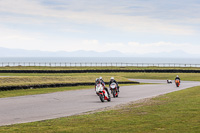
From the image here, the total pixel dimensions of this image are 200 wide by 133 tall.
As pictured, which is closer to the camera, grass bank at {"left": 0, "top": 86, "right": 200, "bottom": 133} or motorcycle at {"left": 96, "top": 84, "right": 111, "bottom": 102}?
grass bank at {"left": 0, "top": 86, "right": 200, "bottom": 133}

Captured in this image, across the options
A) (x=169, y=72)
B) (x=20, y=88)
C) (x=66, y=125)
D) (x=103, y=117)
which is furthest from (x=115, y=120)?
(x=169, y=72)

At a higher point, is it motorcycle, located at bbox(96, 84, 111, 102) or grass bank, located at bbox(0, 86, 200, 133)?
motorcycle, located at bbox(96, 84, 111, 102)

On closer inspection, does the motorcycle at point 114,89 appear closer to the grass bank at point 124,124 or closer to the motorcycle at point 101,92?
the motorcycle at point 101,92

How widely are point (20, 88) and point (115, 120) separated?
2119 cm

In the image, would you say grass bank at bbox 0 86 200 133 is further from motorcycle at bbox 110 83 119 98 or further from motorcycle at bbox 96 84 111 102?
motorcycle at bbox 110 83 119 98

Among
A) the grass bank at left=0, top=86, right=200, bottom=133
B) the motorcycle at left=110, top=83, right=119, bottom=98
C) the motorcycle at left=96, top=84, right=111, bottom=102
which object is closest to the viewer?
the grass bank at left=0, top=86, right=200, bottom=133

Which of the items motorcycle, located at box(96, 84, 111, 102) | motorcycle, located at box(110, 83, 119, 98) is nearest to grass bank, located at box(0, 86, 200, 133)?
motorcycle, located at box(96, 84, 111, 102)

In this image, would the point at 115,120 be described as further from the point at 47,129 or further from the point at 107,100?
the point at 107,100

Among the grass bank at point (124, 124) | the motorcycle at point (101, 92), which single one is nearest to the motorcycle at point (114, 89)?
the motorcycle at point (101, 92)

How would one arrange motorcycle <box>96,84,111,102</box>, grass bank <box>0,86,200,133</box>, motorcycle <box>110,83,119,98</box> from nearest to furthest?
grass bank <box>0,86,200,133</box> → motorcycle <box>96,84,111,102</box> → motorcycle <box>110,83,119,98</box>

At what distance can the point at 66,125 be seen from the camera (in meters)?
12.5

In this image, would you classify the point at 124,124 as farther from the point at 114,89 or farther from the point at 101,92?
the point at 114,89

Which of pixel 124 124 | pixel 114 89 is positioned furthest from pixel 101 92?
pixel 124 124

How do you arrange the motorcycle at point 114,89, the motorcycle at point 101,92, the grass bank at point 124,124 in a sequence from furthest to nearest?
1. the motorcycle at point 114,89
2. the motorcycle at point 101,92
3. the grass bank at point 124,124
